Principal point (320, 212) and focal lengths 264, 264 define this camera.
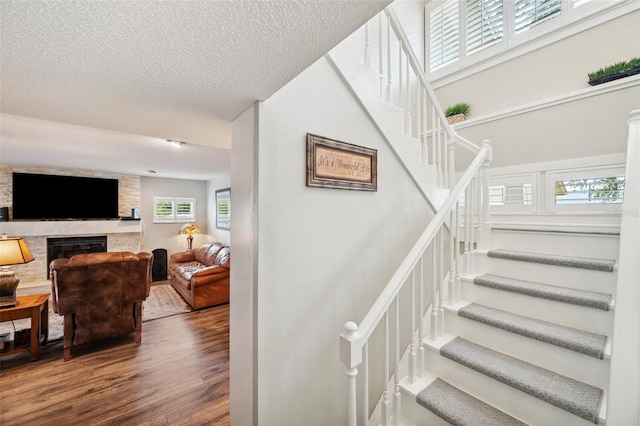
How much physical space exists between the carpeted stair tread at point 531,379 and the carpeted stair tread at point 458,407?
6.2 inches

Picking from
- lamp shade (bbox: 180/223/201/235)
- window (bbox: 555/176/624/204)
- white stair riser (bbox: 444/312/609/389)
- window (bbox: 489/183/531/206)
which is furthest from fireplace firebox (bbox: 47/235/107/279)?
window (bbox: 555/176/624/204)

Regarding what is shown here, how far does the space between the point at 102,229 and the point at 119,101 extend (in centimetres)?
573

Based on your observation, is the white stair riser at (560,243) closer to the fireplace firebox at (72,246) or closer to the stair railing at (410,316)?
the stair railing at (410,316)

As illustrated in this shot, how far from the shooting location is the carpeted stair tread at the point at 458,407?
130 cm

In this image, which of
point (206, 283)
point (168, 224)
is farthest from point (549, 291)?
point (168, 224)

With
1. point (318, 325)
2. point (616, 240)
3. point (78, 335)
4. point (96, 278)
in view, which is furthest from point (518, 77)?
point (78, 335)

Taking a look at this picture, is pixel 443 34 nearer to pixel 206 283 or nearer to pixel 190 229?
pixel 206 283

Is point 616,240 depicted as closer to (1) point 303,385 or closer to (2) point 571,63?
(2) point 571,63

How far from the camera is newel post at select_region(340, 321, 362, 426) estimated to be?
110cm

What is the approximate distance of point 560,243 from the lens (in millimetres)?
1921

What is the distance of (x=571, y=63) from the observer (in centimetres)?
246

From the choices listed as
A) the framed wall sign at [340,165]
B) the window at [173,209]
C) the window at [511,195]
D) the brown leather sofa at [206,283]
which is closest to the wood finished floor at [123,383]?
the brown leather sofa at [206,283]

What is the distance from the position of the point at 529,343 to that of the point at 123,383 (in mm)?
3153

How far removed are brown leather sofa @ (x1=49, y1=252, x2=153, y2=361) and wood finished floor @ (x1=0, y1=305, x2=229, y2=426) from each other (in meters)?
0.23
